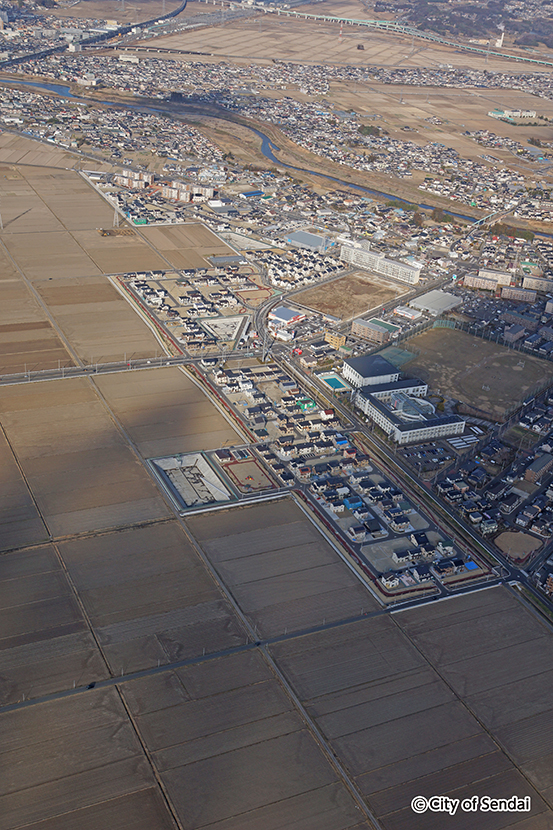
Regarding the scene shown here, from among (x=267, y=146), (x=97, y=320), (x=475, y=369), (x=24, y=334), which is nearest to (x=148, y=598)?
(x=24, y=334)

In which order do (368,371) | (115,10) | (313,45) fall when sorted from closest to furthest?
(368,371) → (313,45) → (115,10)

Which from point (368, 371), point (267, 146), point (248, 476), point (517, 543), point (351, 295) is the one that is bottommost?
point (517, 543)

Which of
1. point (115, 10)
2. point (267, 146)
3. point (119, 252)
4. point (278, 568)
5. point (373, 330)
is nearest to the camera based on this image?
point (278, 568)

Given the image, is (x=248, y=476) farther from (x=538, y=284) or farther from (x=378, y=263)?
(x=538, y=284)

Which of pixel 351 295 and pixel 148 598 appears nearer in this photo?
pixel 148 598

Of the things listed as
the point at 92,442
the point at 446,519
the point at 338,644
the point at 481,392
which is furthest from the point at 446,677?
the point at 481,392

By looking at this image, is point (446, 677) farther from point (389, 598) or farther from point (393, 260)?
point (393, 260)
